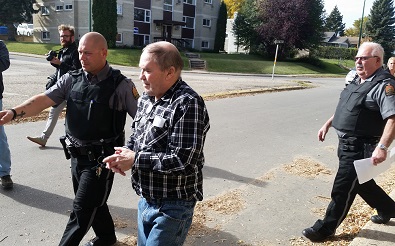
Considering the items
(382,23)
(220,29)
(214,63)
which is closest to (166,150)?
(214,63)

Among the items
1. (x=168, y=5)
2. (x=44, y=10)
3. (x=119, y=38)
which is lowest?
(x=119, y=38)

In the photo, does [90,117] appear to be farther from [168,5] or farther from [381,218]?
[168,5]

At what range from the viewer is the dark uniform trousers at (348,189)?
11.3 ft

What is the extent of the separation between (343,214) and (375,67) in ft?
4.71

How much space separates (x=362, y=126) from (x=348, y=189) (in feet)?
→ 2.02

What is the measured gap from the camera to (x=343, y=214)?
359 cm

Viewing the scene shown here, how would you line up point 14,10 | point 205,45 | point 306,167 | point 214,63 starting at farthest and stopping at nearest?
point 205,45 → point 14,10 → point 214,63 → point 306,167

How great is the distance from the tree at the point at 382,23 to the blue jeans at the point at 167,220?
214 feet

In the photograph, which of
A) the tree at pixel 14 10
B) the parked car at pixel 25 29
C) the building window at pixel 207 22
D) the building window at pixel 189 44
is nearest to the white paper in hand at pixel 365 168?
the building window at pixel 189 44

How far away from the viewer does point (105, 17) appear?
113ft

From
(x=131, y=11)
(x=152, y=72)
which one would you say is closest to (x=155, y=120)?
(x=152, y=72)

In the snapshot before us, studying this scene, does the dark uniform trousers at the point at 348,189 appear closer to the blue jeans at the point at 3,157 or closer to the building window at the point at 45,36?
the blue jeans at the point at 3,157

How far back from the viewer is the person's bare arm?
2.91 metres

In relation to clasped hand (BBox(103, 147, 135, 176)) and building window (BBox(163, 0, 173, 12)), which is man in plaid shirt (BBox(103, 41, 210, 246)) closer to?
clasped hand (BBox(103, 147, 135, 176))
